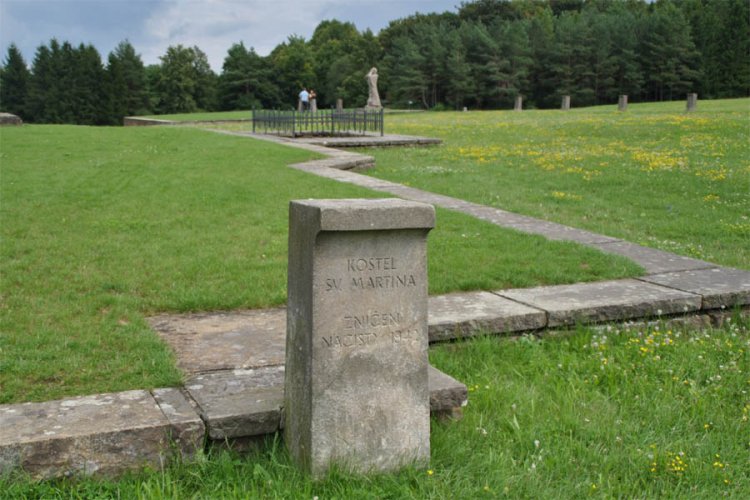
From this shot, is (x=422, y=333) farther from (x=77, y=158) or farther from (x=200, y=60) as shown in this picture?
(x=200, y=60)

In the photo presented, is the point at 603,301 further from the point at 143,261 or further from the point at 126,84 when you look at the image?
the point at 126,84

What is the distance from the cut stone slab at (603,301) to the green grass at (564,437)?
125 mm

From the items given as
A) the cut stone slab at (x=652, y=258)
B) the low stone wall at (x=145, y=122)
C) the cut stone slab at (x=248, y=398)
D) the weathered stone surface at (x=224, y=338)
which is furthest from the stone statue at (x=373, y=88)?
the cut stone slab at (x=248, y=398)

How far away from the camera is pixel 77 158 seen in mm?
14734

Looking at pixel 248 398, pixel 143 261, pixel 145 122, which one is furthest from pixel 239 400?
pixel 145 122

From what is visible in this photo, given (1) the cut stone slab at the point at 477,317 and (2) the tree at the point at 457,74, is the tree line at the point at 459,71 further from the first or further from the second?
(1) the cut stone slab at the point at 477,317

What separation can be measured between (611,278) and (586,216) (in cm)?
403

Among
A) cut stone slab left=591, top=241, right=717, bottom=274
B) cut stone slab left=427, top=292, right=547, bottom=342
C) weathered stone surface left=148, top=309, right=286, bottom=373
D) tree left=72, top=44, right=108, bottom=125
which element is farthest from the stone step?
tree left=72, top=44, right=108, bottom=125

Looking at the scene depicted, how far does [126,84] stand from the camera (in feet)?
206

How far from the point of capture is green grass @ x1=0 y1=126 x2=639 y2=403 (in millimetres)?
4074

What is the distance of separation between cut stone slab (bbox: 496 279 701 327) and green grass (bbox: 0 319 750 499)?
125mm

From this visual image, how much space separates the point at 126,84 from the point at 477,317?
63.2 metres

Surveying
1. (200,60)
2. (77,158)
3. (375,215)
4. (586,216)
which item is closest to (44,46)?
(200,60)

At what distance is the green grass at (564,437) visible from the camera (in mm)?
3178
